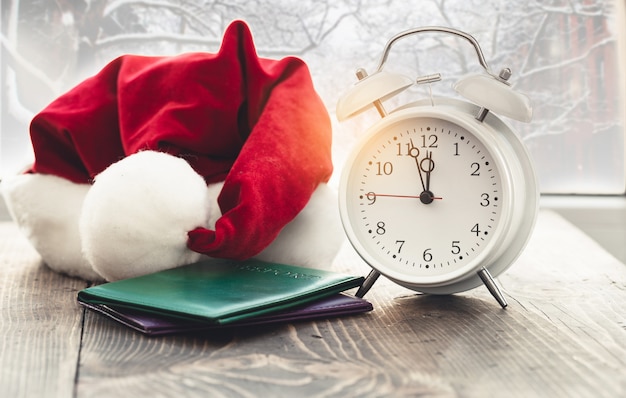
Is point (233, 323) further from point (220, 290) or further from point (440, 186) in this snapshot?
point (440, 186)

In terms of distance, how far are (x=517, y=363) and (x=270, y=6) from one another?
1.48 meters

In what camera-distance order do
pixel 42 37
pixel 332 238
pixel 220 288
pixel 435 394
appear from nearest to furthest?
pixel 435 394 < pixel 220 288 < pixel 332 238 < pixel 42 37

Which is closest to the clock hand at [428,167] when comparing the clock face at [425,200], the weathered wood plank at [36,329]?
the clock face at [425,200]

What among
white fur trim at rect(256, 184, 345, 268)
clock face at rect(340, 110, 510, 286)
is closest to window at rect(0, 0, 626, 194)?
white fur trim at rect(256, 184, 345, 268)

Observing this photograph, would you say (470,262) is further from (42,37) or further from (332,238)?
(42,37)

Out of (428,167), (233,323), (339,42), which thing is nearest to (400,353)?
(233,323)

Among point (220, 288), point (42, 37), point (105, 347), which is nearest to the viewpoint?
point (105, 347)

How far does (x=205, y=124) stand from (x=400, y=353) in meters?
0.54

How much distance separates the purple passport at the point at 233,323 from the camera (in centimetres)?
83

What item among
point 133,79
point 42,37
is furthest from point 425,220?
point 42,37

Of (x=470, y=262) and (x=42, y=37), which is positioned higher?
(x=470, y=262)

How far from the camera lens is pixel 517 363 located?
73 centimetres

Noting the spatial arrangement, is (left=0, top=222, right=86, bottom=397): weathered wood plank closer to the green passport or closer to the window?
the green passport

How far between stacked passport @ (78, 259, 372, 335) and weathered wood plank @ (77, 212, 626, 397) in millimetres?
16
